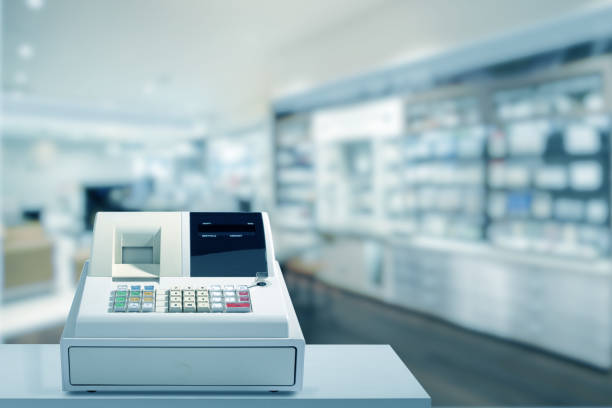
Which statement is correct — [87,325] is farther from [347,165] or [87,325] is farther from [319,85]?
[347,165]

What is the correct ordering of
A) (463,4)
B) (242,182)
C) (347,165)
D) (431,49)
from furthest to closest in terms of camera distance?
(242,182)
(347,165)
(431,49)
(463,4)

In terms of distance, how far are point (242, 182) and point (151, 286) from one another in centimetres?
863

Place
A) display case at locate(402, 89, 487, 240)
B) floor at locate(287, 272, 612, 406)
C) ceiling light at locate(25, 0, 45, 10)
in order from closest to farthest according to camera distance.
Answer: floor at locate(287, 272, 612, 406) → ceiling light at locate(25, 0, 45, 10) → display case at locate(402, 89, 487, 240)

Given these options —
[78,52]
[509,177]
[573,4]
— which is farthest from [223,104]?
[573,4]

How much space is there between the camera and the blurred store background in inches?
120

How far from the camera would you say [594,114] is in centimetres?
311

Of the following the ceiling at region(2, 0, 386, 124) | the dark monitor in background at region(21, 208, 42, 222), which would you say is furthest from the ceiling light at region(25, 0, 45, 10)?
the dark monitor in background at region(21, 208, 42, 222)

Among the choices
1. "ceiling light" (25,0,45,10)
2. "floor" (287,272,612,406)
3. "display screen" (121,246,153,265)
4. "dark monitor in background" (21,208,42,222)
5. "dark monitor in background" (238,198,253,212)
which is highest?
"ceiling light" (25,0,45,10)

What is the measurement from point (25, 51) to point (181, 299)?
19.4 feet

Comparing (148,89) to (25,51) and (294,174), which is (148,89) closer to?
(25,51)

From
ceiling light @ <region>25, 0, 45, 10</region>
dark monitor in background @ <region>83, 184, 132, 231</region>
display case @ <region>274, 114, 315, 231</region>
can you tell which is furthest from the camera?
display case @ <region>274, 114, 315, 231</region>

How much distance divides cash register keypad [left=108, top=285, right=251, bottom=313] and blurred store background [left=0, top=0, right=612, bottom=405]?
1.85 m

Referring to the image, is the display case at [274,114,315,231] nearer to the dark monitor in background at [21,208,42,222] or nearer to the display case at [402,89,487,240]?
the display case at [402,89,487,240]

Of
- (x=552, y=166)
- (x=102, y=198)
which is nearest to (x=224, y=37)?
(x=102, y=198)
